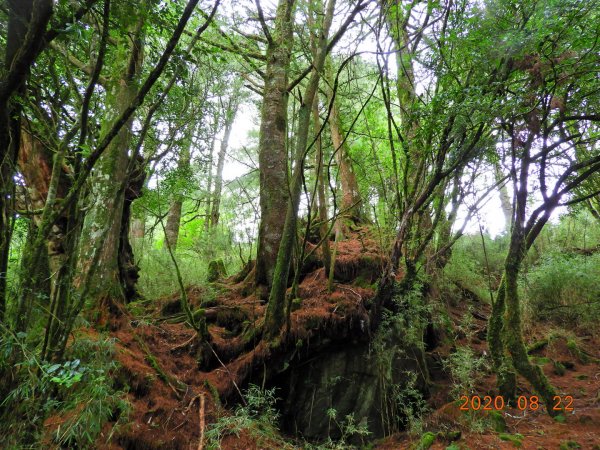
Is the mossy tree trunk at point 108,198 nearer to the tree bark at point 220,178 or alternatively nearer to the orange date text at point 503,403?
the tree bark at point 220,178

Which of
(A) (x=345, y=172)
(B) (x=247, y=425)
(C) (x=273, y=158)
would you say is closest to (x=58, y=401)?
(B) (x=247, y=425)

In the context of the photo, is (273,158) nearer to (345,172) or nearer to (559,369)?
(345,172)

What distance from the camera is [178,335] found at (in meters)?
4.74

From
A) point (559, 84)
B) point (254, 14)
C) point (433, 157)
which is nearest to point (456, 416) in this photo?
point (433, 157)

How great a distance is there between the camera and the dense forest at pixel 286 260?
2.37m

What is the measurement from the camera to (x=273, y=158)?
5.64 meters

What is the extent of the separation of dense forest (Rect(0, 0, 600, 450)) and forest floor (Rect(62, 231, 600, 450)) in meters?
0.03

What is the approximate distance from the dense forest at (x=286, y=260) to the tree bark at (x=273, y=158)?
0.04 metres

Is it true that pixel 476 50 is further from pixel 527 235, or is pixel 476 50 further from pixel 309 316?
pixel 309 316

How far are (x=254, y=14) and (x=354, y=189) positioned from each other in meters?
4.27

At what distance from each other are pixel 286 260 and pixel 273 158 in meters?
2.22

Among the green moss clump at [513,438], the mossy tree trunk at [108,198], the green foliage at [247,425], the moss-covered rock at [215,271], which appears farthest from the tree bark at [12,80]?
the green moss clump at [513,438]

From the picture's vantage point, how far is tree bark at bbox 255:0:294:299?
5.20m

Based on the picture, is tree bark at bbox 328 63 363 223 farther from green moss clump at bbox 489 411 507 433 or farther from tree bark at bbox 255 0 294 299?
green moss clump at bbox 489 411 507 433
